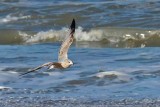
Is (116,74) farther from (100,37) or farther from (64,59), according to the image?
(100,37)

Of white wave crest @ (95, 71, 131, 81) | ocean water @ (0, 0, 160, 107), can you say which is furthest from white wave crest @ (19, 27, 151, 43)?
white wave crest @ (95, 71, 131, 81)

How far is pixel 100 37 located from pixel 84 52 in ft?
7.27

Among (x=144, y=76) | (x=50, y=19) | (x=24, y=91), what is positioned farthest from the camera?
(x=50, y=19)

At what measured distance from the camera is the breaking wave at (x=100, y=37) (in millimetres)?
12859

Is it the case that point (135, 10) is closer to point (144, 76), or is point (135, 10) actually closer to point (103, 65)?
point (103, 65)

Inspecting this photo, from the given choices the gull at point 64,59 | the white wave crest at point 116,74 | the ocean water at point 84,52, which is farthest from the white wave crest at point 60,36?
the gull at point 64,59

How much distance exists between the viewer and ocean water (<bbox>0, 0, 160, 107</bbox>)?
7.74 meters

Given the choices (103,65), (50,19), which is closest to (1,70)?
(103,65)

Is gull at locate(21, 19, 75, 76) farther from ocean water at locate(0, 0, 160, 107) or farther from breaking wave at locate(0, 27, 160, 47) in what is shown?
breaking wave at locate(0, 27, 160, 47)

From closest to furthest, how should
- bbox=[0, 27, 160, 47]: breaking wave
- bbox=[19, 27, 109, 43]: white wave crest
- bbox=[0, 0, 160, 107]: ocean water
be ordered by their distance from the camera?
bbox=[0, 0, 160, 107]: ocean water < bbox=[0, 27, 160, 47]: breaking wave < bbox=[19, 27, 109, 43]: white wave crest

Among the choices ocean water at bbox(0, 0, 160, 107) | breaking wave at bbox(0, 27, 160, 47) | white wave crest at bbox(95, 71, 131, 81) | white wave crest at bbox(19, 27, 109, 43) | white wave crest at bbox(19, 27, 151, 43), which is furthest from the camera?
white wave crest at bbox(19, 27, 109, 43)

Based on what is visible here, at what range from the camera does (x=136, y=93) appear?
775cm

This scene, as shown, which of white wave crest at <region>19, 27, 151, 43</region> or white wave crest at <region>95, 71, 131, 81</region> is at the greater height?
white wave crest at <region>19, 27, 151, 43</region>

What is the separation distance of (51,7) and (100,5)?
134 cm
